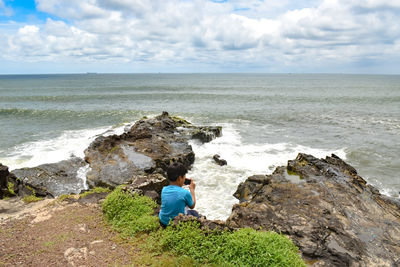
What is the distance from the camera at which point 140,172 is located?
17578 millimetres

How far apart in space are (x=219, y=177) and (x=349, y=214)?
Answer: 954 centimetres

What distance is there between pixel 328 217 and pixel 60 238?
8.81 meters

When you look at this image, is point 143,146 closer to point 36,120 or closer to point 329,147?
point 329,147

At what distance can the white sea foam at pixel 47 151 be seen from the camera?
22.3 metres

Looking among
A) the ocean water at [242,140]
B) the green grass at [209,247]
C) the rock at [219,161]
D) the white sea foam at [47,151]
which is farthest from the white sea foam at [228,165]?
the white sea foam at [47,151]

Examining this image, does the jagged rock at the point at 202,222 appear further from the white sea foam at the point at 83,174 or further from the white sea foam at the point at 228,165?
the white sea foam at the point at 83,174

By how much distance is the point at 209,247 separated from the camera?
23.1ft

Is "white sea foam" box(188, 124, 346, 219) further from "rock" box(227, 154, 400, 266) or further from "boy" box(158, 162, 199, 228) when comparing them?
"boy" box(158, 162, 199, 228)

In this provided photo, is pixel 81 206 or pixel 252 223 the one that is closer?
pixel 252 223

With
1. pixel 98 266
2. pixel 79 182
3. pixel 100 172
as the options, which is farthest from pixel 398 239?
pixel 79 182

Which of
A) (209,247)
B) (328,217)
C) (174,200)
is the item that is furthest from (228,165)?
(209,247)

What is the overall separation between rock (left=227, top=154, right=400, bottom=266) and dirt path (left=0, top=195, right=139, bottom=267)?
155 inches

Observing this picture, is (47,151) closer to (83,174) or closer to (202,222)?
(83,174)

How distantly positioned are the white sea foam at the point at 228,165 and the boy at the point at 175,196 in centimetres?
589
